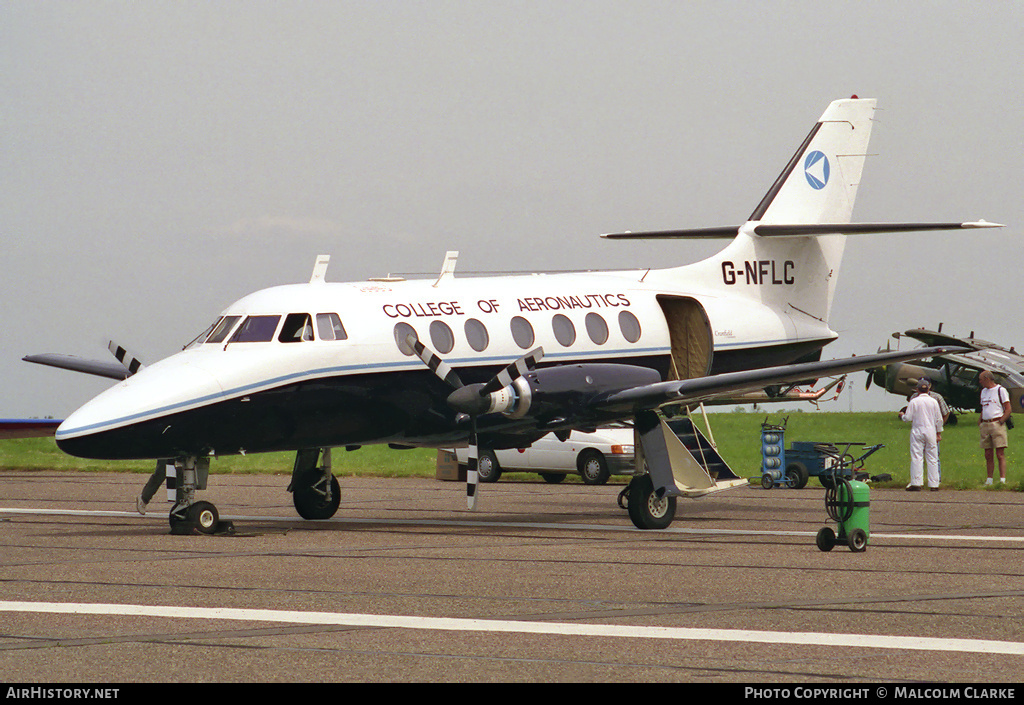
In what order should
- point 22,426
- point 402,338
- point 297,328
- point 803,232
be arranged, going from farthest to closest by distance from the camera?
point 22,426
point 803,232
point 402,338
point 297,328

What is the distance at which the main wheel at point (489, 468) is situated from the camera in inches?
1212

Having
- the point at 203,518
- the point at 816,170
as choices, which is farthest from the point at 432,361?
the point at 816,170

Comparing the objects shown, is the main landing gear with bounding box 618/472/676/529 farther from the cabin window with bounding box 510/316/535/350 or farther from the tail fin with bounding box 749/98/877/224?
the tail fin with bounding box 749/98/877/224

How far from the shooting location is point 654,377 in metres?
19.2

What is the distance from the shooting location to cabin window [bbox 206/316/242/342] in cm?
1747

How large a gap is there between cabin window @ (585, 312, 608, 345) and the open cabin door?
182 centimetres

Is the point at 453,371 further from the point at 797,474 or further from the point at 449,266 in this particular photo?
the point at 797,474

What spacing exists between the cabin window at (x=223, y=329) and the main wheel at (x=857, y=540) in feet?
28.3

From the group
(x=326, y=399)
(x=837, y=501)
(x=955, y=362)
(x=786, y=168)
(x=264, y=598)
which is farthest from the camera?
(x=955, y=362)

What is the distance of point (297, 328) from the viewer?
688 inches

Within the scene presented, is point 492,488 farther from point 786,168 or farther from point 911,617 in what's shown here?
point 911,617

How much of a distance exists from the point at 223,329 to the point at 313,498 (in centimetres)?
398
